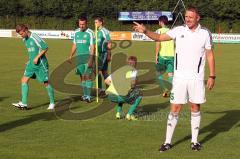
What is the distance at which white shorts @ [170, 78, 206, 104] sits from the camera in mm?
8008

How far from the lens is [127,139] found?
29.3 ft

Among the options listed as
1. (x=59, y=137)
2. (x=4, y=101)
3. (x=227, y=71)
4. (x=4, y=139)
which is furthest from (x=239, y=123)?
(x=227, y=71)

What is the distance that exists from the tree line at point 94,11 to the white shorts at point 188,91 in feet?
165

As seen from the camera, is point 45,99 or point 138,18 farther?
point 138,18

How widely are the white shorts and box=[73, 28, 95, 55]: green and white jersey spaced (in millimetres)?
5277

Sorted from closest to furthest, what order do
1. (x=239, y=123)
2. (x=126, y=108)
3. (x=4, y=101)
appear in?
(x=239, y=123) → (x=126, y=108) → (x=4, y=101)

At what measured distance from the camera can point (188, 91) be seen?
8.09 m

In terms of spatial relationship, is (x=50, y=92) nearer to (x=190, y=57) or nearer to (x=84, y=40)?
(x=84, y=40)

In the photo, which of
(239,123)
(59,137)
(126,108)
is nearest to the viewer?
(59,137)

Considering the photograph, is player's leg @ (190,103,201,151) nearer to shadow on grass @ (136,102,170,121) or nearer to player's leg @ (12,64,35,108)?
shadow on grass @ (136,102,170,121)

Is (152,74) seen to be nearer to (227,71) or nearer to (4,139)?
(227,71)

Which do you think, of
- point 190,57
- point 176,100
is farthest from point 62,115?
point 190,57

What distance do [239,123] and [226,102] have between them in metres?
2.76

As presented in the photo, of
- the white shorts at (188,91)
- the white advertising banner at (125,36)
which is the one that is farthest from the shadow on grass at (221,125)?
the white advertising banner at (125,36)
